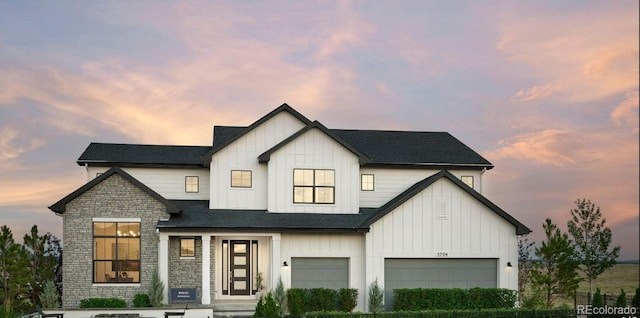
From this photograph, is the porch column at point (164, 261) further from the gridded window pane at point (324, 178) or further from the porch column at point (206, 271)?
the gridded window pane at point (324, 178)

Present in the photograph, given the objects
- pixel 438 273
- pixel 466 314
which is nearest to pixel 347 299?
pixel 438 273

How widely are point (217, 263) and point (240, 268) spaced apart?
983mm

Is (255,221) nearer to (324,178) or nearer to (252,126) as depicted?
(324,178)

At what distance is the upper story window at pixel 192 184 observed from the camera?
29234mm

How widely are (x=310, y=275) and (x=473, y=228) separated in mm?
6878

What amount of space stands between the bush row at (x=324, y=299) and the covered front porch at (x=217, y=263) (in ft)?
3.84

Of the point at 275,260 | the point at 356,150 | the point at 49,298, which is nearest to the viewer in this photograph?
the point at 49,298

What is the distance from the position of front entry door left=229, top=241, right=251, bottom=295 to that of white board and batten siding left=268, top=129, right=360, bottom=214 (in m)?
2.05

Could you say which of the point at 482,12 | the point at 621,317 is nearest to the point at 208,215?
the point at 482,12

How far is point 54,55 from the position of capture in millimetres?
28344

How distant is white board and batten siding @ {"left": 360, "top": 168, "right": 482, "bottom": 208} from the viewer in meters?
29.6

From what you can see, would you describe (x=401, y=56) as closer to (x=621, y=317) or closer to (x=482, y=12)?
(x=482, y=12)

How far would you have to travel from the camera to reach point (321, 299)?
2533 cm

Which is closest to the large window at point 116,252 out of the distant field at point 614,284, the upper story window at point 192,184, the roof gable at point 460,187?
the upper story window at point 192,184
